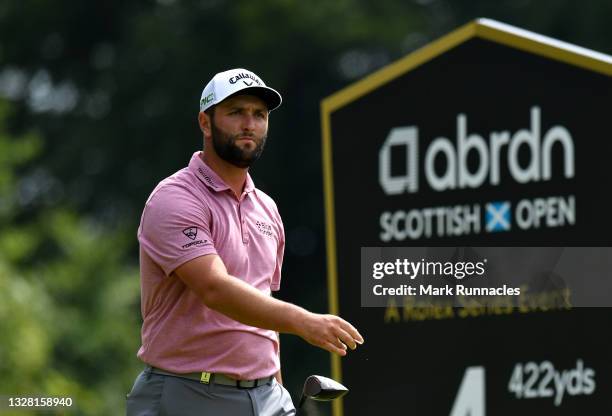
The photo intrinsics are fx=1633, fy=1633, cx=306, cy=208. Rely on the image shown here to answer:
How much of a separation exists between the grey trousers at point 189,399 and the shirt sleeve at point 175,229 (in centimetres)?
39

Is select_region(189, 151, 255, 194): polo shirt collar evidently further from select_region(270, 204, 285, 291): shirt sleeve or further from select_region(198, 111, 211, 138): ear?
select_region(270, 204, 285, 291): shirt sleeve

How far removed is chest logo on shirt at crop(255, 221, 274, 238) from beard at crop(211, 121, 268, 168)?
0.20 metres

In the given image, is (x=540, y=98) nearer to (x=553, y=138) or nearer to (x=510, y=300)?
(x=553, y=138)

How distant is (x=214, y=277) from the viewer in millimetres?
5043

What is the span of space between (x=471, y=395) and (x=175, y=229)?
2.26 m

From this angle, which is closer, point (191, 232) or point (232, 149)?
point (191, 232)

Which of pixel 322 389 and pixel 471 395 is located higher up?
pixel 322 389

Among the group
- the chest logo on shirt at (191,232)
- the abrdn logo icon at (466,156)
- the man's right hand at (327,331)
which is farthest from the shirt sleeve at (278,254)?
the abrdn logo icon at (466,156)

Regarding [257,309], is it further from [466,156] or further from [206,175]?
[466,156]

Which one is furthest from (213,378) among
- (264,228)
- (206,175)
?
(206,175)

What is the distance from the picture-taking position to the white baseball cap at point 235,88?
5383mm

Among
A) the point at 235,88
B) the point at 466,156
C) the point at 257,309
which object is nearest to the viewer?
the point at 257,309

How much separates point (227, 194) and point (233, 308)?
0.55 m

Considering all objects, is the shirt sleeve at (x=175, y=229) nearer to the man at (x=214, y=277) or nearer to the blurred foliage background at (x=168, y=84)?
the man at (x=214, y=277)
